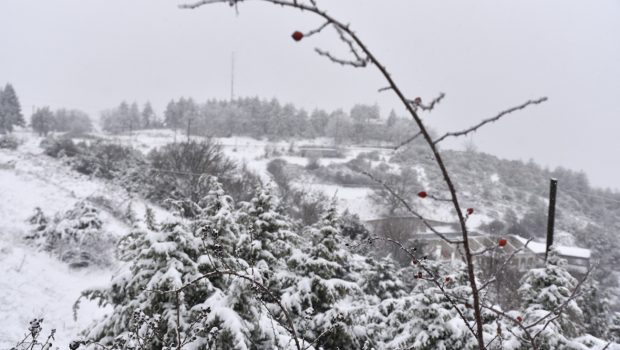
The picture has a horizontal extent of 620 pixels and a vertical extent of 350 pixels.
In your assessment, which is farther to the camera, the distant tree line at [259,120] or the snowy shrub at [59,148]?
the distant tree line at [259,120]

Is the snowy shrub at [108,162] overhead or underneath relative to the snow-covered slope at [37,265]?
overhead

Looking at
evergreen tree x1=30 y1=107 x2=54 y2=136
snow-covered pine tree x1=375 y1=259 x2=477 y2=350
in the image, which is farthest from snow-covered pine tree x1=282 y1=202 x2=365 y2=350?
evergreen tree x1=30 y1=107 x2=54 y2=136

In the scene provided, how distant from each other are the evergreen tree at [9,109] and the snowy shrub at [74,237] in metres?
37.8

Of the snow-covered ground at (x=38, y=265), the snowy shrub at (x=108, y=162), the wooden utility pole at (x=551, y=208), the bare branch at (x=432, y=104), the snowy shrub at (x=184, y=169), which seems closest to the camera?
the bare branch at (x=432, y=104)

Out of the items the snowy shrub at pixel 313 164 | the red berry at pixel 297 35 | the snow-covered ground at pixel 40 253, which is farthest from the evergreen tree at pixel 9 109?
the red berry at pixel 297 35

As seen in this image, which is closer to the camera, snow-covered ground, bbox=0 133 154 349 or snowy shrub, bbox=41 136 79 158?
snow-covered ground, bbox=0 133 154 349

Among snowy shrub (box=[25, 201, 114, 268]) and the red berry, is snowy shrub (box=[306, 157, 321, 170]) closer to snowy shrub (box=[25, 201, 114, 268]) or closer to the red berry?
snowy shrub (box=[25, 201, 114, 268])

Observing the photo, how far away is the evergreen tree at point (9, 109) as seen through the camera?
4423cm

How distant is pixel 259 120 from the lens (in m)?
68.8

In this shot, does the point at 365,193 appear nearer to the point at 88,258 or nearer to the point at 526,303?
the point at 88,258

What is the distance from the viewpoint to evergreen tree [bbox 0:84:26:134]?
4423 centimetres

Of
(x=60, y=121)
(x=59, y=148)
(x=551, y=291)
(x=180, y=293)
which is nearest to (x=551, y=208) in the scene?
(x=551, y=291)

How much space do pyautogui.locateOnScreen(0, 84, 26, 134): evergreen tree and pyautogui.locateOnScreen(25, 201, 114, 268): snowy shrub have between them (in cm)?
3777

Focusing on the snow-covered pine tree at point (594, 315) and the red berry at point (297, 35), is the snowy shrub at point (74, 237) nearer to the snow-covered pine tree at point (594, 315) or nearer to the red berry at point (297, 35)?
the red berry at point (297, 35)
